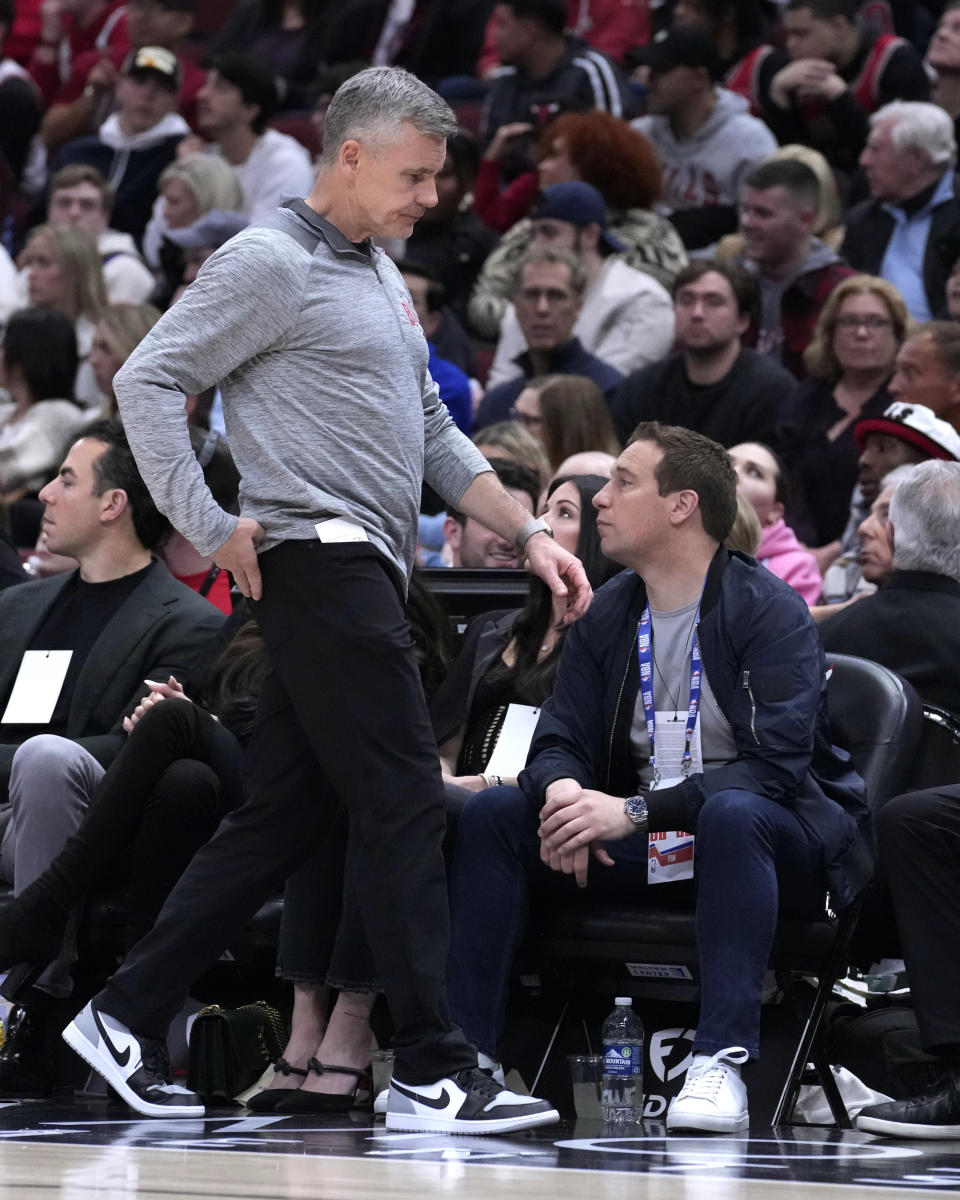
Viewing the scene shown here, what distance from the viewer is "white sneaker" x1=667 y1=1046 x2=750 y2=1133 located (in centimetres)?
329

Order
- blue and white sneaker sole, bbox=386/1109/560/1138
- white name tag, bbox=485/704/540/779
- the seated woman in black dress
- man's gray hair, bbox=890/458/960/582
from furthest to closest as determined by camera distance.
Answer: the seated woman in black dress
man's gray hair, bbox=890/458/960/582
white name tag, bbox=485/704/540/779
blue and white sneaker sole, bbox=386/1109/560/1138

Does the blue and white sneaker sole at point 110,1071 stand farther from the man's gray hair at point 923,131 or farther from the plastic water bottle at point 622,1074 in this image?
the man's gray hair at point 923,131

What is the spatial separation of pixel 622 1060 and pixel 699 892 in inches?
14.8

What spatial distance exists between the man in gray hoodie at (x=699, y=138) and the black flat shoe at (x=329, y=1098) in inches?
205

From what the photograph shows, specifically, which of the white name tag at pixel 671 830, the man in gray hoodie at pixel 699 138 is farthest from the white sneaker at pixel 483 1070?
the man in gray hoodie at pixel 699 138

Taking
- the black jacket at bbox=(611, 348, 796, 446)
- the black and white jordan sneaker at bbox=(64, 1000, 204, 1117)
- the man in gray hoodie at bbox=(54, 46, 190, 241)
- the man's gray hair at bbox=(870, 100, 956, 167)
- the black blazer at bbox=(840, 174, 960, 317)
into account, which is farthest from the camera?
the man in gray hoodie at bbox=(54, 46, 190, 241)

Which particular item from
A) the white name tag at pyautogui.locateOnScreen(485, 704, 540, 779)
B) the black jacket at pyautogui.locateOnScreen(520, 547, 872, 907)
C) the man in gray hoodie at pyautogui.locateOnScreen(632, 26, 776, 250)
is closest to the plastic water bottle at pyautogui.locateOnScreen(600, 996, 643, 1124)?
the black jacket at pyautogui.locateOnScreen(520, 547, 872, 907)

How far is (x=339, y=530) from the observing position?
324cm

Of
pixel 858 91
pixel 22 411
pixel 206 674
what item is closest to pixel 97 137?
pixel 22 411

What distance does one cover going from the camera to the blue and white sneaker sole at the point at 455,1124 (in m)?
3.18

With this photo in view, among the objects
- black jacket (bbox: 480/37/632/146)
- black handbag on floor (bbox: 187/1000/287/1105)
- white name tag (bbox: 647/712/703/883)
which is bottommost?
black handbag on floor (bbox: 187/1000/287/1105)

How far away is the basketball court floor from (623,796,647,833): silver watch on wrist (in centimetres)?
54

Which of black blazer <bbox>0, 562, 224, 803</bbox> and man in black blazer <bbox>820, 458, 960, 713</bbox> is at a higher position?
man in black blazer <bbox>820, 458, 960, 713</bbox>

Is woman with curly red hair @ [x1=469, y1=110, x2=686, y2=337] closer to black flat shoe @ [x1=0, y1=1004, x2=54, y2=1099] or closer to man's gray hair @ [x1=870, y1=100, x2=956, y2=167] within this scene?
man's gray hair @ [x1=870, y1=100, x2=956, y2=167]
